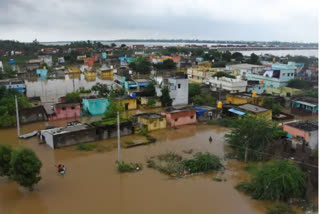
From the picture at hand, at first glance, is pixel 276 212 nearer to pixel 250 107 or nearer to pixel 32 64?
pixel 250 107

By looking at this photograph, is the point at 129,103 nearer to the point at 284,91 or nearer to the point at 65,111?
the point at 65,111

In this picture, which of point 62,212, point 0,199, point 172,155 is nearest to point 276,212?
point 172,155

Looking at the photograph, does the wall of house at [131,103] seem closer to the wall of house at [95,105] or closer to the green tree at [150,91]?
the wall of house at [95,105]

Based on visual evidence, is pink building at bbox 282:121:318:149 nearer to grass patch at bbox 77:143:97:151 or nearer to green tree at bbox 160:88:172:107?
grass patch at bbox 77:143:97:151

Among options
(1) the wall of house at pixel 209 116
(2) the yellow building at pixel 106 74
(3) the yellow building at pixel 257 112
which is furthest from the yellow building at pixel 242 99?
(2) the yellow building at pixel 106 74

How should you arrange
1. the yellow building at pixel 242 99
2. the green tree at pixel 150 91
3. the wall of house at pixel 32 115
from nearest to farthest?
1. the wall of house at pixel 32 115
2. the yellow building at pixel 242 99
3. the green tree at pixel 150 91

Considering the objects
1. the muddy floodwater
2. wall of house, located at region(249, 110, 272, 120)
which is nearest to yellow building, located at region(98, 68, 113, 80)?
wall of house, located at region(249, 110, 272, 120)
